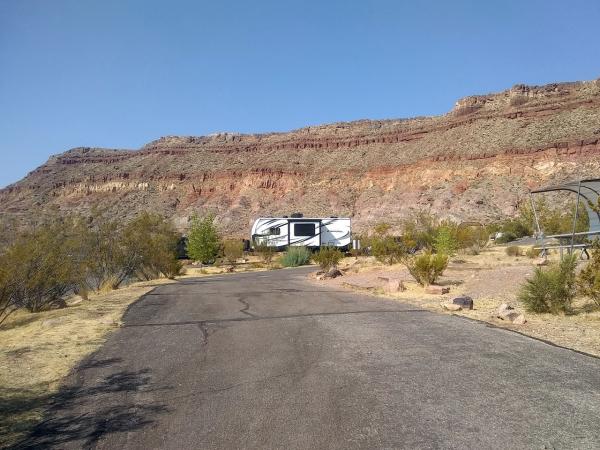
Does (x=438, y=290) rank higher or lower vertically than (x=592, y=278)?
lower

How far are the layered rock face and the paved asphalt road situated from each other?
60134mm

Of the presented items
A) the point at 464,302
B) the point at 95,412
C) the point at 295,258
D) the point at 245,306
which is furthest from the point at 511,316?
the point at 295,258

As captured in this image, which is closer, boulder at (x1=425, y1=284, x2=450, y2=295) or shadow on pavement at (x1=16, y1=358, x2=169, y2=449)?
shadow on pavement at (x1=16, y1=358, x2=169, y2=449)

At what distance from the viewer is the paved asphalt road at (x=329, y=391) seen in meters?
4.47

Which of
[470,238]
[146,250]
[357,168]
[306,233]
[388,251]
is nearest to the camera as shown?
[146,250]

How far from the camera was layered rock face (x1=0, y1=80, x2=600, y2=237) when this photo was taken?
6912 cm

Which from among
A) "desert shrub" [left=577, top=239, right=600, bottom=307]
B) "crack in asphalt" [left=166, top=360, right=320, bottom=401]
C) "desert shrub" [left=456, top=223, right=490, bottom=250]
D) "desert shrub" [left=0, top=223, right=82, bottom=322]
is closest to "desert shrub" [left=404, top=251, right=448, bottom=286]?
"desert shrub" [left=577, top=239, right=600, bottom=307]

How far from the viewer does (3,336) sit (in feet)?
33.3

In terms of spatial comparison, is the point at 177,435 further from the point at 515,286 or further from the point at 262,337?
the point at 515,286

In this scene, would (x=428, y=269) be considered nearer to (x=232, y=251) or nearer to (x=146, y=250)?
(x=146, y=250)

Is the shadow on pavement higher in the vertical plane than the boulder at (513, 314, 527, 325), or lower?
lower

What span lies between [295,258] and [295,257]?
79 millimetres

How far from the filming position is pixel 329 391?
5605 millimetres

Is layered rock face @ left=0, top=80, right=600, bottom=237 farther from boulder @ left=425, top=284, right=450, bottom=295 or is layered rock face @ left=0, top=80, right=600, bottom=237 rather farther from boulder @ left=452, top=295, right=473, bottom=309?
boulder @ left=452, top=295, right=473, bottom=309
